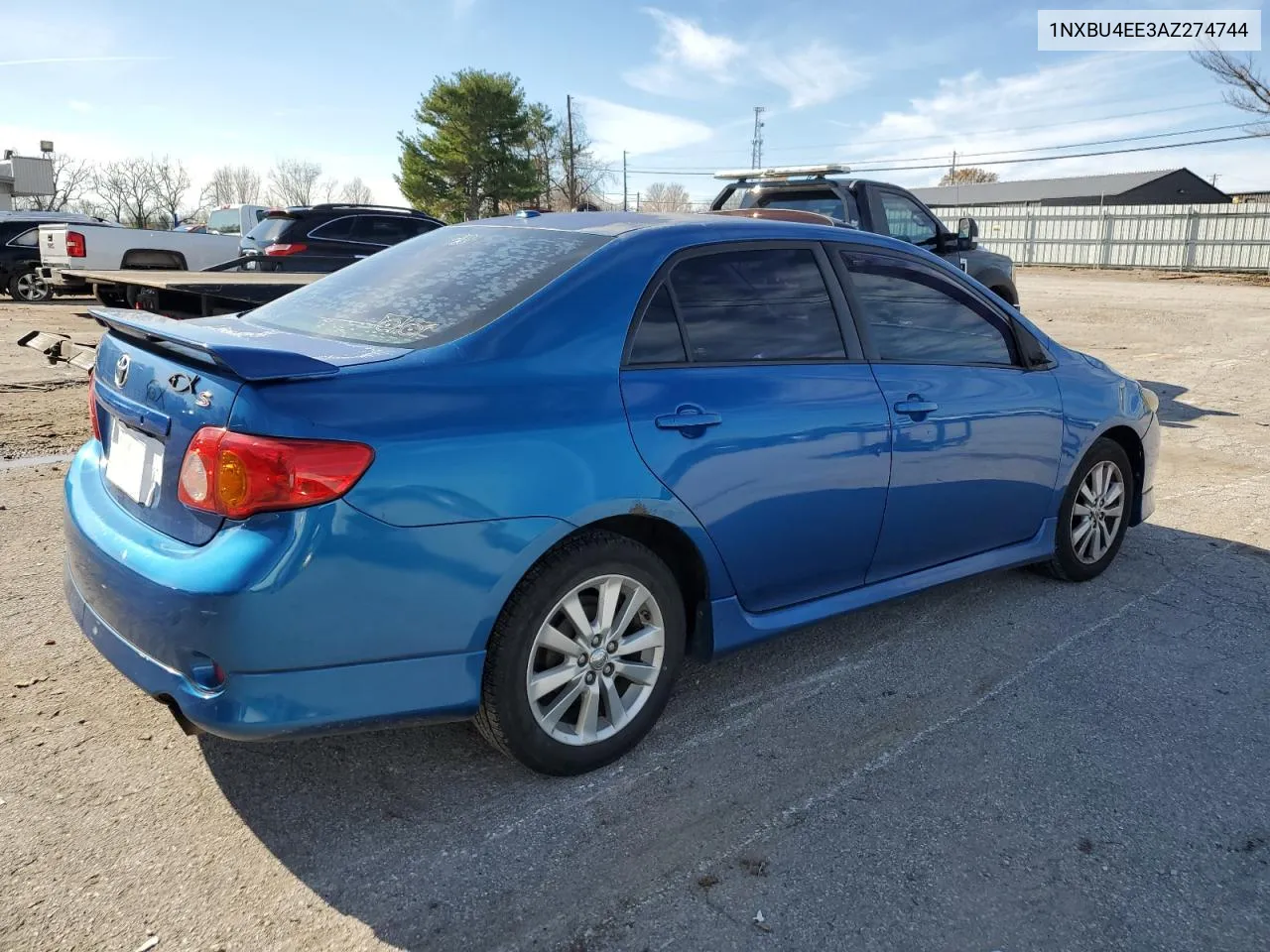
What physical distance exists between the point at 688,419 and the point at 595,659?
0.77 m

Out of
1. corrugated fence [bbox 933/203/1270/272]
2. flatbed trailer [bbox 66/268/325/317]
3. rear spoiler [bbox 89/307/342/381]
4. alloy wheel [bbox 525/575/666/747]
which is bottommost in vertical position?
alloy wheel [bbox 525/575/666/747]

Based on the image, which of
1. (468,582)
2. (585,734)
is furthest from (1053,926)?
(468,582)

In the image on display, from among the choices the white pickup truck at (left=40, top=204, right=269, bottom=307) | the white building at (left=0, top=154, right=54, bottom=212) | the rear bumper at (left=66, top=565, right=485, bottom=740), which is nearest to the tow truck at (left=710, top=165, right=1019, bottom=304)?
the rear bumper at (left=66, top=565, right=485, bottom=740)

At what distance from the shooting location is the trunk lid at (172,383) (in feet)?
7.93

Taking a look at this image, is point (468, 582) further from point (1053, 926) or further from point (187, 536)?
point (1053, 926)

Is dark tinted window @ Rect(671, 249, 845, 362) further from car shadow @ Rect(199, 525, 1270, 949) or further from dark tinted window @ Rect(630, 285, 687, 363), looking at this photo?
car shadow @ Rect(199, 525, 1270, 949)

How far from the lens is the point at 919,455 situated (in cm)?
365

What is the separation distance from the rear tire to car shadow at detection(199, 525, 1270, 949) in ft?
60.3

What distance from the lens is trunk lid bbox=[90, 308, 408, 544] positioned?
2.42m

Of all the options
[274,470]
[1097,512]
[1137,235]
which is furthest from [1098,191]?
[274,470]

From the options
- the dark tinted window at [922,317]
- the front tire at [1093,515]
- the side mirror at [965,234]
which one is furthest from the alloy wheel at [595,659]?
the side mirror at [965,234]

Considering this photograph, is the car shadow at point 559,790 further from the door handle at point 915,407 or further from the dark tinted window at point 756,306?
the dark tinted window at point 756,306

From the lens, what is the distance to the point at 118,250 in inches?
631

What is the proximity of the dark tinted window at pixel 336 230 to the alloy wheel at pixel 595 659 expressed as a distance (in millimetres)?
11546
